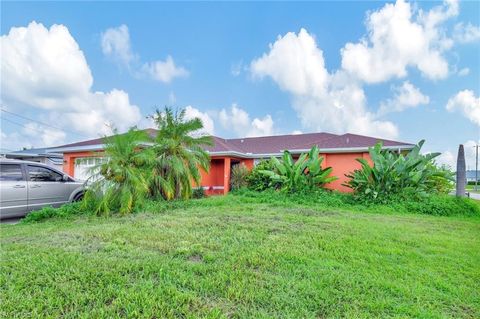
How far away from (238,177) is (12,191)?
947 cm

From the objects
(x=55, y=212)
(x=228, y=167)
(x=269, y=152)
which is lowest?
(x=55, y=212)

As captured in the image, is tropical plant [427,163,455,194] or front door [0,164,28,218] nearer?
front door [0,164,28,218]

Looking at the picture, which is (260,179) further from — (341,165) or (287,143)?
(287,143)

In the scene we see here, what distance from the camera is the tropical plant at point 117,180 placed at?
7398 mm

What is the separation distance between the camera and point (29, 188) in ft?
24.1

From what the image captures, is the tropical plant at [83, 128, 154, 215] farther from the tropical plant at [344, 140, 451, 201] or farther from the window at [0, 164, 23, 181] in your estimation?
the tropical plant at [344, 140, 451, 201]

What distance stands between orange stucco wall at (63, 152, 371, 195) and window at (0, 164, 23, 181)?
4.06 m

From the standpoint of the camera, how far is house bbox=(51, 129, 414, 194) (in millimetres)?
13203

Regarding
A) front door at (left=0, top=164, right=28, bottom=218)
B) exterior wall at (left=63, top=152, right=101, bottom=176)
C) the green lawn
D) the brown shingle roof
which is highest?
the brown shingle roof

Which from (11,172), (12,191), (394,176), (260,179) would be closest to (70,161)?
(11,172)

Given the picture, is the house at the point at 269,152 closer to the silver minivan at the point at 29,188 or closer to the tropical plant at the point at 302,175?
the tropical plant at the point at 302,175

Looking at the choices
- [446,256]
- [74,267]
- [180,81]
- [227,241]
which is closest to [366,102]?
[180,81]

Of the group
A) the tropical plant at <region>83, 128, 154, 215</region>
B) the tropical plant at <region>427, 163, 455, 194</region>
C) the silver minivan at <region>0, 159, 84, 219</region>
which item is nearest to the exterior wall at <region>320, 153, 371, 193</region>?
the tropical plant at <region>427, 163, 455, 194</region>

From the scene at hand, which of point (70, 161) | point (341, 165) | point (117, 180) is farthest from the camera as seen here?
point (70, 161)
